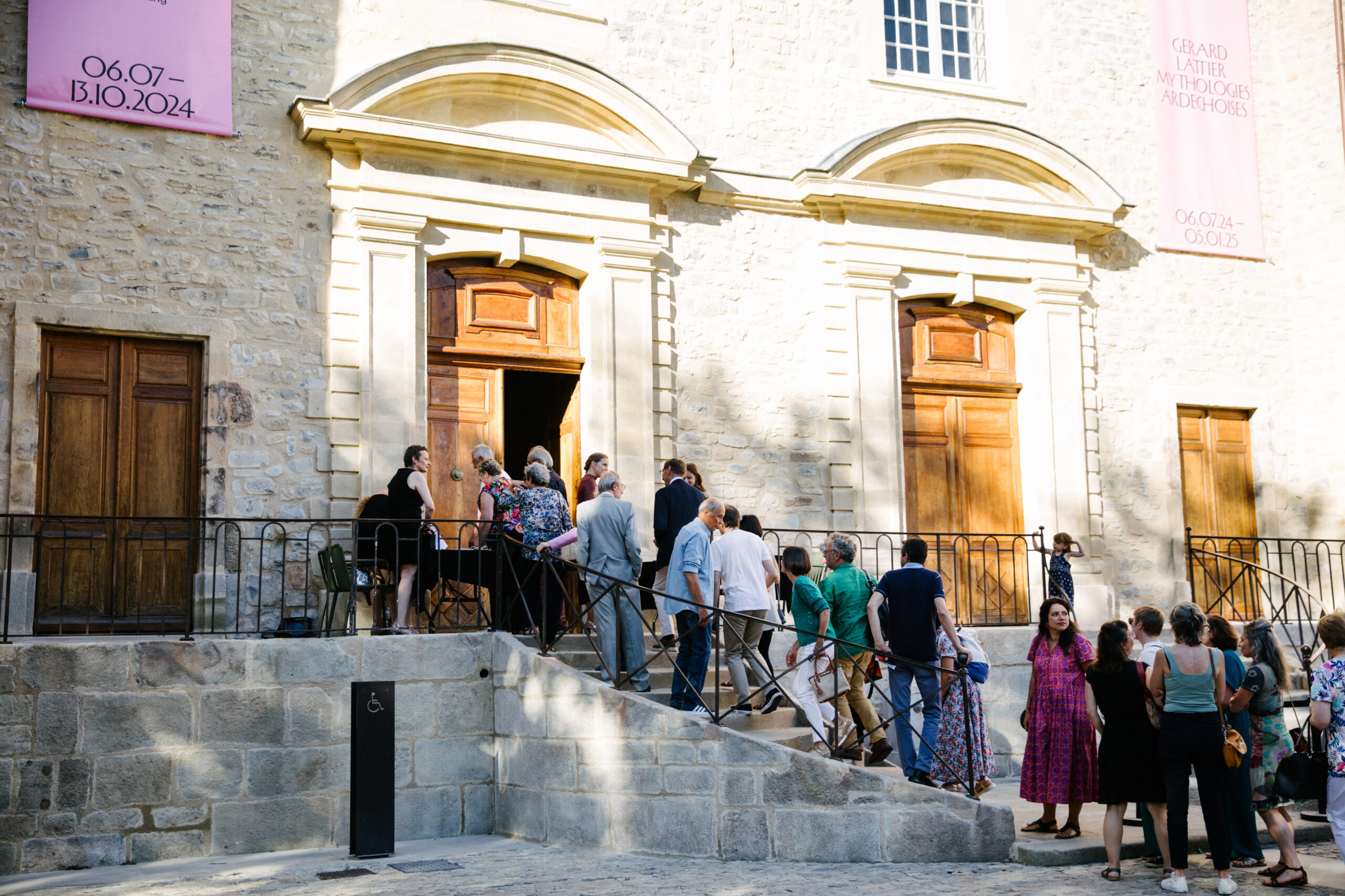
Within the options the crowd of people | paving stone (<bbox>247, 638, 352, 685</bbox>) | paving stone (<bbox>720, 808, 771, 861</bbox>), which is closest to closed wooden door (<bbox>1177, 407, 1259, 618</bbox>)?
the crowd of people

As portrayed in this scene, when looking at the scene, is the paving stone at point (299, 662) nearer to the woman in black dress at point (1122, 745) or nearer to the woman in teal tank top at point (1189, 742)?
the woman in black dress at point (1122, 745)

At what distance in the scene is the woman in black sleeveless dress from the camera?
26.8ft

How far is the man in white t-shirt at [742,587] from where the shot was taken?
7.56 meters

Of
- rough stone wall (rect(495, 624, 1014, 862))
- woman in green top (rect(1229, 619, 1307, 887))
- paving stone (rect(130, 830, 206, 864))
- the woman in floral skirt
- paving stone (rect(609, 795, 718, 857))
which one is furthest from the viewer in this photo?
the woman in floral skirt

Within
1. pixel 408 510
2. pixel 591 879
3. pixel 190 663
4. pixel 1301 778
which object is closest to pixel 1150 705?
pixel 1301 778

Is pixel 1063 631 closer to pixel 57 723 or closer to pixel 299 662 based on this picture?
pixel 299 662

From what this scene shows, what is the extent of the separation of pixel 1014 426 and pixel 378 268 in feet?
19.4

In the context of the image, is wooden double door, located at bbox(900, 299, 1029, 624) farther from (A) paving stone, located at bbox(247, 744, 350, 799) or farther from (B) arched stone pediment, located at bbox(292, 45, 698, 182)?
(A) paving stone, located at bbox(247, 744, 350, 799)

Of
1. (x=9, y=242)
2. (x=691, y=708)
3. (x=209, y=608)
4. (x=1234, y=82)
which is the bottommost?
(x=691, y=708)

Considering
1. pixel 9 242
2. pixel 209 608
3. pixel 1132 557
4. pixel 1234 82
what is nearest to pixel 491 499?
pixel 209 608

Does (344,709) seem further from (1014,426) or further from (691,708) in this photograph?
(1014,426)

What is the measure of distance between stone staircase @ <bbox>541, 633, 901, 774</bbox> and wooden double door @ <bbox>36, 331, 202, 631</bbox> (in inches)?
101

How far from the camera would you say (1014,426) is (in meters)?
11.8

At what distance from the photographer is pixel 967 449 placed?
1162cm
